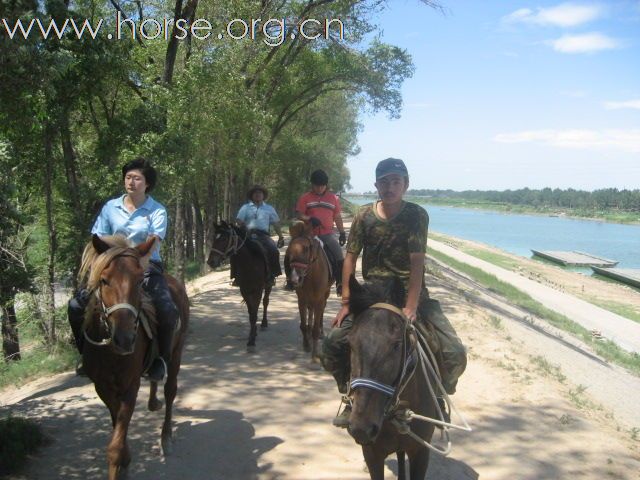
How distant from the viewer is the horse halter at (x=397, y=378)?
9.58 ft

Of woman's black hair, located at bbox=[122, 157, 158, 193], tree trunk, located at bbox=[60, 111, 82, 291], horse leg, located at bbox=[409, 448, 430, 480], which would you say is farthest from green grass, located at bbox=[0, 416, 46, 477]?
tree trunk, located at bbox=[60, 111, 82, 291]

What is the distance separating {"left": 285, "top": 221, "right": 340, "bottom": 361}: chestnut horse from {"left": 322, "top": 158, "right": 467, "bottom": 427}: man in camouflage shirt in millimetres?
3698

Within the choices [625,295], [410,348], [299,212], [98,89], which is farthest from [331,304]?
[625,295]

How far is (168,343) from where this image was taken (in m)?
4.89

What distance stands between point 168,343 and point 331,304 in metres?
8.94

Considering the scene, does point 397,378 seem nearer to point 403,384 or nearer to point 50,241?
point 403,384

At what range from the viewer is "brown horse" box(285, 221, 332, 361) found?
8070 millimetres

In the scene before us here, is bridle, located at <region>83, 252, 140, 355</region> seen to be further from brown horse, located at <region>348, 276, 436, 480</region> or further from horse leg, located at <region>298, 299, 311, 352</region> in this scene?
horse leg, located at <region>298, 299, 311, 352</region>

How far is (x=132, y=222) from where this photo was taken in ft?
16.1

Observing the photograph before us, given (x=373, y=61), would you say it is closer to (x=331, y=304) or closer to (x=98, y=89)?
(x=331, y=304)

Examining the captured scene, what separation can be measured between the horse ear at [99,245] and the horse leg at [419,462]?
9.76 ft

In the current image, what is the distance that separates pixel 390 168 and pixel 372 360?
1.68m

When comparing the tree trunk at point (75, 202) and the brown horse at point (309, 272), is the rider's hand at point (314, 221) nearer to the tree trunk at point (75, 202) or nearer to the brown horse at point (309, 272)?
the brown horse at point (309, 272)

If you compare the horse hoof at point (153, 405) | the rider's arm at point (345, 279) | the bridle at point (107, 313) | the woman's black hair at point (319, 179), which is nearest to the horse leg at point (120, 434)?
the bridle at point (107, 313)
